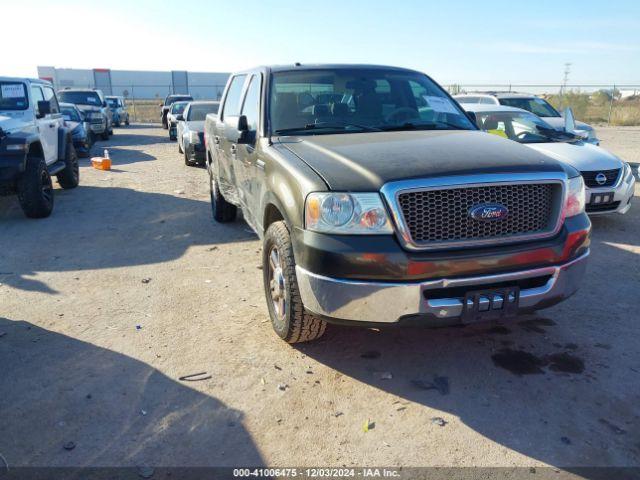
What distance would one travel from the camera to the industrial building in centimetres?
5509

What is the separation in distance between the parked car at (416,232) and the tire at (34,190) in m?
5.11

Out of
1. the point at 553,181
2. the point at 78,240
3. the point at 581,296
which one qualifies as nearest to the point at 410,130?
the point at 553,181

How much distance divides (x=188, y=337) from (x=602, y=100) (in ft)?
164

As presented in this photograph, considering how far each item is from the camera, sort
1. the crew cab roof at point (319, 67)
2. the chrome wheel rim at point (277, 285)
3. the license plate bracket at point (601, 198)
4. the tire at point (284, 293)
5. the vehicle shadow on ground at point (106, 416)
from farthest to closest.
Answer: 1. the license plate bracket at point (601, 198)
2. the crew cab roof at point (319, 67)
3. the chrome wheel rim at point (277, 285)
4. the tire at point (284, 293)
5. the vehicle shadow on ground at point (106, 416)

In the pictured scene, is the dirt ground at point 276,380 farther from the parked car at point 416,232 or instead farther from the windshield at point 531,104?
the windshield at point 531,104

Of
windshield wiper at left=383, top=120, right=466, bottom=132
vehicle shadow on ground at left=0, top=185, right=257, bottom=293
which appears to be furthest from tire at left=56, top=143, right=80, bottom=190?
windshield wiper at left=383, top=120, right=466, bottom=132

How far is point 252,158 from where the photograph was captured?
4.34 m

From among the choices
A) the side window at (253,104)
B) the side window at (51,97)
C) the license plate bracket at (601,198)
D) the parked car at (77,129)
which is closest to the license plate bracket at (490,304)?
the side window at (253,104)

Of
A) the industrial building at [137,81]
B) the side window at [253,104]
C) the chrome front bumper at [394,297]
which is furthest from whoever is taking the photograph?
the industrial building at [137,81]

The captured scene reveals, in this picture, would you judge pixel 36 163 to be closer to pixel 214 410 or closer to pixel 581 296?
pixel 214 410

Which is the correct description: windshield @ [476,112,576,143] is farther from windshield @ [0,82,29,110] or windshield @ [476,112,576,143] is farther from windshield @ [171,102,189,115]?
windshield @ [171,102,189,115]

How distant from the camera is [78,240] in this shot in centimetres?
664

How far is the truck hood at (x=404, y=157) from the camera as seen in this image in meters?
3.01

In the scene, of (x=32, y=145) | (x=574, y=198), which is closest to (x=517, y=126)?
(x=574, y=198)
